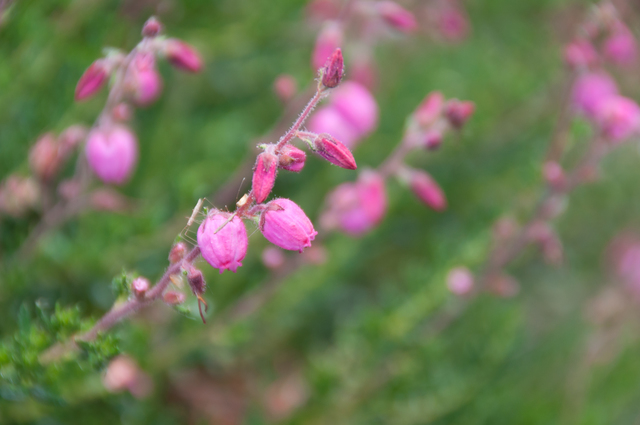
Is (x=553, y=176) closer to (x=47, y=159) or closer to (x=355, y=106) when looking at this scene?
(x=355, y=106)

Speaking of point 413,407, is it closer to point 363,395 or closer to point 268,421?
point 363,395

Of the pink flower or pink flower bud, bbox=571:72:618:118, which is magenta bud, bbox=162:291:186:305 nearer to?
the pink flower

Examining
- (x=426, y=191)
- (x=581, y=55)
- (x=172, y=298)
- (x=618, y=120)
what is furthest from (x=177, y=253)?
(x=581, y=55)

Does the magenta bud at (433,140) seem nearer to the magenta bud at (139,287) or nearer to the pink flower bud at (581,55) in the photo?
the pink flower bud at (581,55)

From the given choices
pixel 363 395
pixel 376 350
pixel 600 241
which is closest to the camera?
pixel 376 350

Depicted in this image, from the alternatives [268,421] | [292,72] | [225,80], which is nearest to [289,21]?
[292,72]

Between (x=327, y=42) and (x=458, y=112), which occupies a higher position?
(x=327, y=42)

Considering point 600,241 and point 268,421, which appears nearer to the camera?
point 268,421
